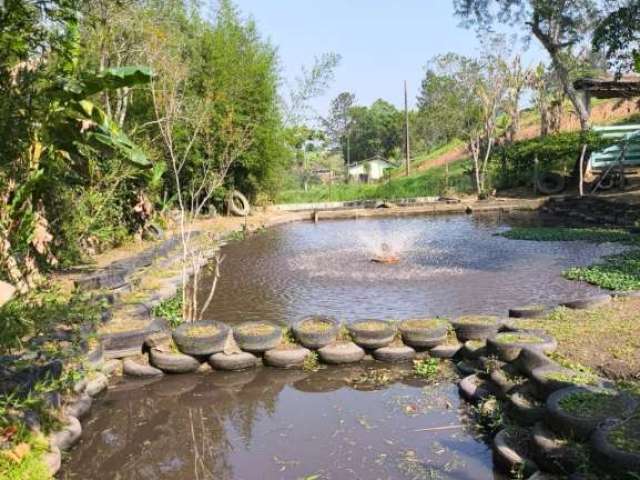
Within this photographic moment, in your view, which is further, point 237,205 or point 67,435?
point 237,205

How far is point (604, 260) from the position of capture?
37.0 ft

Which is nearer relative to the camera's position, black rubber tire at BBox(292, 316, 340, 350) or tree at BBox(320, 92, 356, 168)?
black rubber tire at BBox(292, 316, 340, 350)

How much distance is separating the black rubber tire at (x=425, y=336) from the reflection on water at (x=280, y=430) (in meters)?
0.39

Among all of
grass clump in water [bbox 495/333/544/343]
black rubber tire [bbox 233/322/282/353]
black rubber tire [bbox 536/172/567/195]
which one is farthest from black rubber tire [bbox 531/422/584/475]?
black rubber tire [bbox 536/172/567/195]

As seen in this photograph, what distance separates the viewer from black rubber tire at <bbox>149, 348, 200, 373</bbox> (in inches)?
251

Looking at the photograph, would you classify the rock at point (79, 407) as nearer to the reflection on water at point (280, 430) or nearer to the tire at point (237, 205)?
the reflection on water at point (280, 430)

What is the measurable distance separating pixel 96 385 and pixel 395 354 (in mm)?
2938

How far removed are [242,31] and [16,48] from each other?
1937cm

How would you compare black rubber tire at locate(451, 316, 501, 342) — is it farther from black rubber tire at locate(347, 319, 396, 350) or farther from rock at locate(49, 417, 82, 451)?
rock at locate(49, 417, 82, 451)

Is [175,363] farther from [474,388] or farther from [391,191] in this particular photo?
[391,191]

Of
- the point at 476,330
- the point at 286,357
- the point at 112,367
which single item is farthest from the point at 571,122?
the point at 112,367

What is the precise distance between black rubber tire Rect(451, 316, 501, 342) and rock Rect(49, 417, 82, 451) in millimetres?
3781

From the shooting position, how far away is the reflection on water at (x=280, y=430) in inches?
174

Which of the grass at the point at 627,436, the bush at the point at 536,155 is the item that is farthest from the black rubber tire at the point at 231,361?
the bush at the point at 536,155
